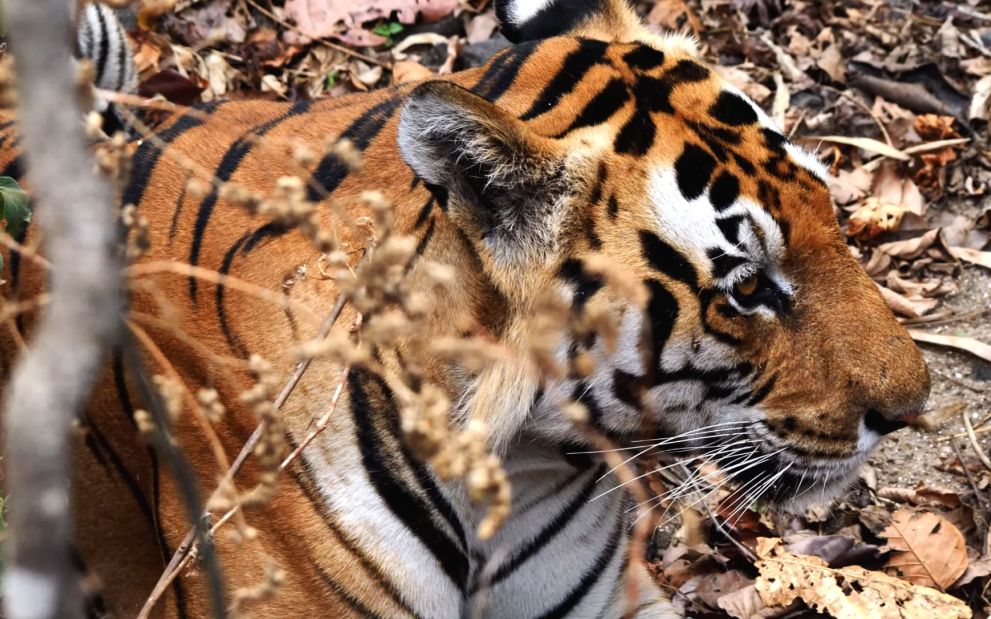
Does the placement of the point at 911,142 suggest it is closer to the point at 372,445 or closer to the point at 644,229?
the point at 644,229

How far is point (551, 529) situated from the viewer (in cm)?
260

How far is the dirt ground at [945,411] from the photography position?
3.62 metres

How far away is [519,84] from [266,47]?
292cm

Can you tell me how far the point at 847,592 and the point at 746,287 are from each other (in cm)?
136

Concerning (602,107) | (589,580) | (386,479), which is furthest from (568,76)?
(589,580)

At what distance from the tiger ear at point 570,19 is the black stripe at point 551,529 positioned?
97 cm

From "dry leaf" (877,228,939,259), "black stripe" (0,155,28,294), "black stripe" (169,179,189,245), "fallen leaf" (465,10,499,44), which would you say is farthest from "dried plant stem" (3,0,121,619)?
"fallen leaf" (465,10,499,44)

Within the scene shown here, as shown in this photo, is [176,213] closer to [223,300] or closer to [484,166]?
[223,300]

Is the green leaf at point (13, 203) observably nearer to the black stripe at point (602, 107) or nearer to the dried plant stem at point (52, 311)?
the black stripe at point (602, 107)

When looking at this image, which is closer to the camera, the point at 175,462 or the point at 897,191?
the point at 175,462

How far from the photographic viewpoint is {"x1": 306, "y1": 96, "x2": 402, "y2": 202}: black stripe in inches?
90.8

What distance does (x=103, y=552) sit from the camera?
265 cm

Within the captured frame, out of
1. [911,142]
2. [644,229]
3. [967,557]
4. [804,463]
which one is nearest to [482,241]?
[644,229]

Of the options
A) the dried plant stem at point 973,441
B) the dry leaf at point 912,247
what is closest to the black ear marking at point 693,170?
the dried plant stem at point 973,441
